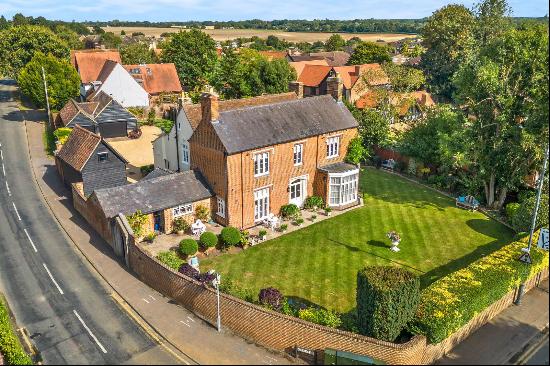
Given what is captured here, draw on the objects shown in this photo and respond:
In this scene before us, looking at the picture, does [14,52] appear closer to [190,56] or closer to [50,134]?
[50,134]

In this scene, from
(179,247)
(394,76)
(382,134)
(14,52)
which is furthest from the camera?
(14,52)

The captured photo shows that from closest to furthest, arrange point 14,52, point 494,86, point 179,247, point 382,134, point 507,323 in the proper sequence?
1. point 507,323
2. point 179,247
3. point 494,86
4. point 382,134
5. point 14,52

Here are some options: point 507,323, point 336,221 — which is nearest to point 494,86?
point 336,221

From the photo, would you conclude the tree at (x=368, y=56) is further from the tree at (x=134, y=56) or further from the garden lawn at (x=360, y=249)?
the garden lawn at (x=360, y=249)

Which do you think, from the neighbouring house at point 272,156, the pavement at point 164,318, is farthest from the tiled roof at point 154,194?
the pavement at point 164,318

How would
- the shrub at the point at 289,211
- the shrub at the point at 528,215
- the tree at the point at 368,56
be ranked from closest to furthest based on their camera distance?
the shrub at the point at 528,215 → the shrub at the point at 289,211 → the tree at the point at 368,56

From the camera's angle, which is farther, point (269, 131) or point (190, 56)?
point (190, 56)

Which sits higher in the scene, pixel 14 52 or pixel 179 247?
pixel 14 52
